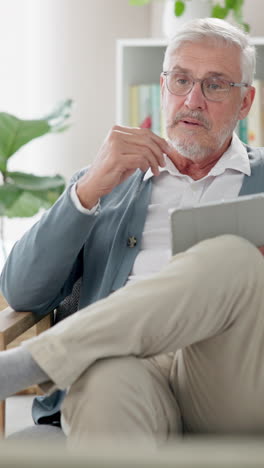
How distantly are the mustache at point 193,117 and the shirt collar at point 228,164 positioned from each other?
0.31 feet

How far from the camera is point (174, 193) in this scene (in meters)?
2.12

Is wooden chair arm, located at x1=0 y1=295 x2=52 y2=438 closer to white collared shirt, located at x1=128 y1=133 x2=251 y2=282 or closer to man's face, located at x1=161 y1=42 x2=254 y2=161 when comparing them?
white collared shirt, located at x1=128 y1=133 x2=251 y2=282

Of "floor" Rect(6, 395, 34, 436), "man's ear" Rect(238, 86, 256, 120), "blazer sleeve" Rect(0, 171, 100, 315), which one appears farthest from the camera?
"floor" Rect(6, 395, 34, 436)

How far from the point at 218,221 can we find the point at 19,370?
1.59ft

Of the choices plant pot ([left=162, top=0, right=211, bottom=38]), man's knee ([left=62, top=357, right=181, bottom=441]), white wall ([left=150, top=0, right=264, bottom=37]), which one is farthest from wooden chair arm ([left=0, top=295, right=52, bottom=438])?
white wall ([left=150, top=0, right=264, bottom=37])

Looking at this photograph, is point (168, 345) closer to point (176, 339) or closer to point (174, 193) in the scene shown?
point (176, 339)

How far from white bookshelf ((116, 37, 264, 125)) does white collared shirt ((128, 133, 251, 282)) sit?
1.70 m

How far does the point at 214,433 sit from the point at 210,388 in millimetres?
87

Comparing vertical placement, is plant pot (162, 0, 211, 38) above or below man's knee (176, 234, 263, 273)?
above

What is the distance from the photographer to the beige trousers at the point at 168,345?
1360 mm

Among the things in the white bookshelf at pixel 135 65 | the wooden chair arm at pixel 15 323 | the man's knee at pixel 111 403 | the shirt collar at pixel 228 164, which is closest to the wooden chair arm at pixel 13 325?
the wooden chair arm at pixel 15 323

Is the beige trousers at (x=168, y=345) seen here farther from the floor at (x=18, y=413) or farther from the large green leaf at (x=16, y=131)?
the large green leaf at (x=16, y=131)

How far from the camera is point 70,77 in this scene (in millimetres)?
4355

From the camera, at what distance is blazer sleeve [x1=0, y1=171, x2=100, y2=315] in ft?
6.20
